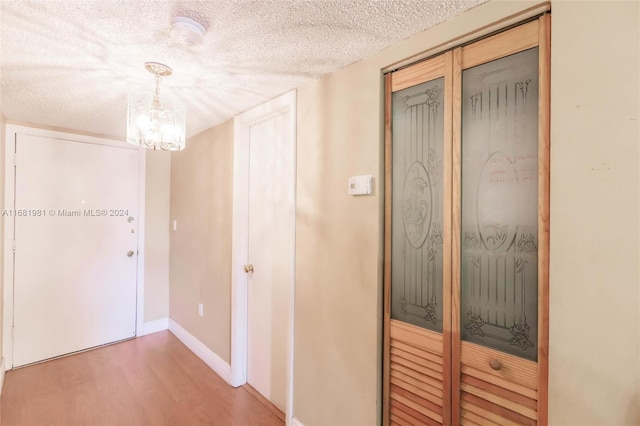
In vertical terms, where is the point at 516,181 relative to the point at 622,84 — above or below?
below

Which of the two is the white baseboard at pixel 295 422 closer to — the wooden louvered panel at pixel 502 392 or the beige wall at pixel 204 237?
the beige wall at pixel 204 237

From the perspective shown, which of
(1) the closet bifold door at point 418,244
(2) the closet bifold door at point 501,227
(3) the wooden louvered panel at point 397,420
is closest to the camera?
(2) the closet bifold door at point 501,227

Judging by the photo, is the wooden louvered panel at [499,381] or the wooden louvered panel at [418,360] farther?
the wooden louvered panel at [418,360]

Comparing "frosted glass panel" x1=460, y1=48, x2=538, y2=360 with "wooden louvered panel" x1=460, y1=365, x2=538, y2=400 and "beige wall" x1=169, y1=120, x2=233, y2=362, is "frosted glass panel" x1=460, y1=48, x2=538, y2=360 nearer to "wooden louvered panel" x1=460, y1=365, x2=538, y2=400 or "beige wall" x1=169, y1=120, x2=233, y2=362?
"wooden louvered panel" x1=460, y1=365, x2=538, y2=400

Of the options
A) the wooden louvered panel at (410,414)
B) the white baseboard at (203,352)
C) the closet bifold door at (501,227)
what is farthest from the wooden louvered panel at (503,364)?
the white baseboard at (203,352)

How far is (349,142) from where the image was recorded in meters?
1.58

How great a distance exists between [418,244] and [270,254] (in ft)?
4.03

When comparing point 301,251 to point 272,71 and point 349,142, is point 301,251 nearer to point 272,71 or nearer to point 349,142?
point 349,142

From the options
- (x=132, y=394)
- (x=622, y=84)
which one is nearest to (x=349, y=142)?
(x=622, y=84)

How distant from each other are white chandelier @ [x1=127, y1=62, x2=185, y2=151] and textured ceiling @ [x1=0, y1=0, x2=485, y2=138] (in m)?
0.09

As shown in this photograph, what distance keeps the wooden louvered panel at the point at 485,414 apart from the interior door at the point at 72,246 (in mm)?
3359

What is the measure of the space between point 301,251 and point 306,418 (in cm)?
103

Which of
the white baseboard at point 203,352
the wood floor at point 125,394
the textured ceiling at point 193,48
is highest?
the textured ceiling at point 193,48

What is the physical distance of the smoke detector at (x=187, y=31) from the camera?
1.19m
